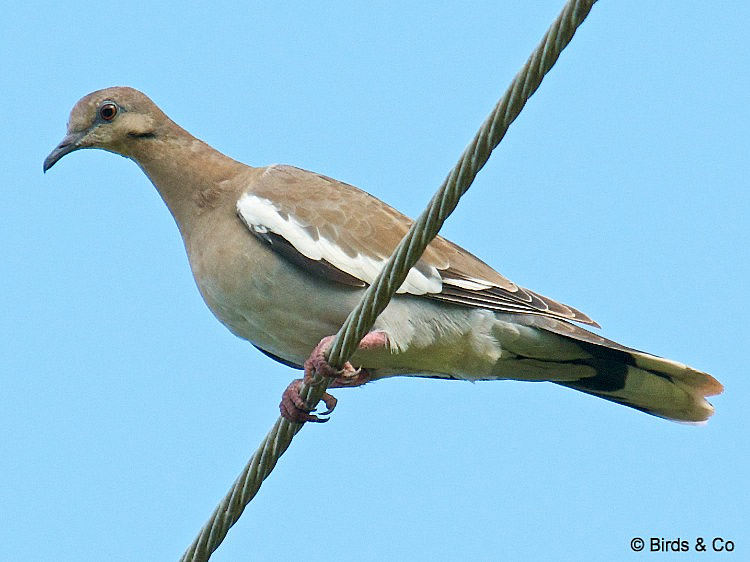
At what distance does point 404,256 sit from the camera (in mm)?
3375

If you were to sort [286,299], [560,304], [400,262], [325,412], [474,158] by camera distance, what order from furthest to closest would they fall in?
[560,304]
[286,299]
[325,412]
[400,262]
[474,158]

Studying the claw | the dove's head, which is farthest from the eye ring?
the claw

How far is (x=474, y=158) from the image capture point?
3174mm

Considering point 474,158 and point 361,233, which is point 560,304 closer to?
point 361,233

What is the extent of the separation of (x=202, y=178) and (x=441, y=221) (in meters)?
2.68

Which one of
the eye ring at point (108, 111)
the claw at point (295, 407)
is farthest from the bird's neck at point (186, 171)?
the claw at point (295, 407)

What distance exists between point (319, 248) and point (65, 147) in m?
1.54

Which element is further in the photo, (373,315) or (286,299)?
(286,299)

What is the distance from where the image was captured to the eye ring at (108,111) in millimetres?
5883

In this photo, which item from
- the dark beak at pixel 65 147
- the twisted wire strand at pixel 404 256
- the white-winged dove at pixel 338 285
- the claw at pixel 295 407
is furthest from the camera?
the dark beak at pixel 65 147

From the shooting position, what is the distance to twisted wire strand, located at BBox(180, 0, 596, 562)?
298cm

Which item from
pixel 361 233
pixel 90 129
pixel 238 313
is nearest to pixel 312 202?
pixel 361 233

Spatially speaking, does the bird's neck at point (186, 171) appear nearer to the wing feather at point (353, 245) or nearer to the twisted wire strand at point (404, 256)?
the wing feather at point (353, 245)

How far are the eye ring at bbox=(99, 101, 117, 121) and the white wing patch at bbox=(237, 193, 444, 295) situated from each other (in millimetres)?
1010
